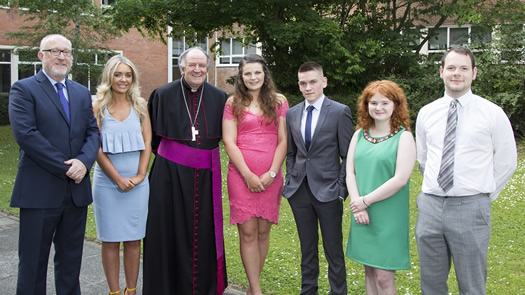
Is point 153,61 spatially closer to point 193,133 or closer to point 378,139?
point 193,133

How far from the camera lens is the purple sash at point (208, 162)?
4.48m

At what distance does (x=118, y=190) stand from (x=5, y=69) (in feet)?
83.7

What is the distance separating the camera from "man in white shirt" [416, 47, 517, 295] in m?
3.30

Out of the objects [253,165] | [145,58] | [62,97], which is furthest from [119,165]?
[145,58]

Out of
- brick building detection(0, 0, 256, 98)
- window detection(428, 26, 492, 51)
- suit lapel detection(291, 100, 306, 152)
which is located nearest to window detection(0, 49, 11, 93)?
brick building detection(0, 0, 256, 98)

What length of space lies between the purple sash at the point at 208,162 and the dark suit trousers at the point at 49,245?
0.92 meters

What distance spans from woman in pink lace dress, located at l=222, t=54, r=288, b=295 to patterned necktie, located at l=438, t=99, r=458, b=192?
151 cm

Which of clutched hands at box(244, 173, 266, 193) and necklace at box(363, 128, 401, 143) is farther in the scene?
clutched hands at box(244, 173, 266, 193)

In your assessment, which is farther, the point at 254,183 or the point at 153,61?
the point at 153,61

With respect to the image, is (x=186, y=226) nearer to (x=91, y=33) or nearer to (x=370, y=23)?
(x=370, y=23)

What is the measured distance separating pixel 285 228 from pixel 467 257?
13.0 ft

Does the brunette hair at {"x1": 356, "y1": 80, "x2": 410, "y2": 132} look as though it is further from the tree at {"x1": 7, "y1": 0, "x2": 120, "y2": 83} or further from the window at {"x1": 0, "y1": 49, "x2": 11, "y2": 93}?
the window at {"x1": 0, "y1": 49, "x2": 11, "y2": 93}

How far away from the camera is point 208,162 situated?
15.0 feet

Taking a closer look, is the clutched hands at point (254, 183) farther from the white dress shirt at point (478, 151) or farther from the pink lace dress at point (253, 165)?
the white dress shirt at point (478, 151)
